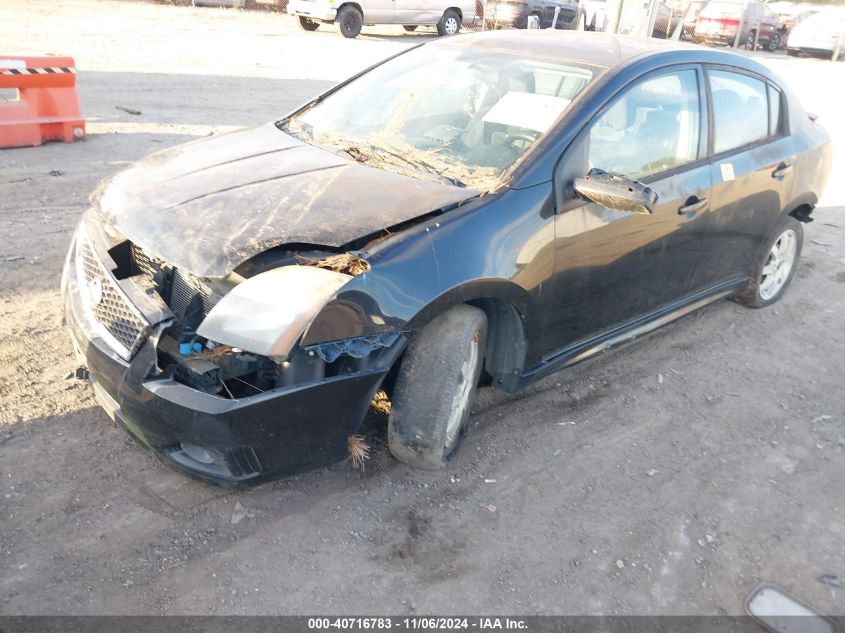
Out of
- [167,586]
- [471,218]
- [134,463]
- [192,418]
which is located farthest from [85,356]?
[471,218]

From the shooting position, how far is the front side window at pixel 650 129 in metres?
3.73

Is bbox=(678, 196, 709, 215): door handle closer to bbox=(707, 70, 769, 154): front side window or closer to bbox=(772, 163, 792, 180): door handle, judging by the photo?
bbox=(707, 70, 769, 154): front side window

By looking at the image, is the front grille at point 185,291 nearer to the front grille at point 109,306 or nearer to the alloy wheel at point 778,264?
the front grille at point 109,306

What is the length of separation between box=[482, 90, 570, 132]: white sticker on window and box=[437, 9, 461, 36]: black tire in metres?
17.2

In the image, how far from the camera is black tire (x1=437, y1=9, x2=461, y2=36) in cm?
1991

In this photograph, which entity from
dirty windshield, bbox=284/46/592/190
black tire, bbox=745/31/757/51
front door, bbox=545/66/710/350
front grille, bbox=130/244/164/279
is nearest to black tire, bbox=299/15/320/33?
black tire, bbox=745/31/757/51

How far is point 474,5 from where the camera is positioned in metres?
20.5

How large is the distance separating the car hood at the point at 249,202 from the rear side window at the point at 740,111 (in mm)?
1973

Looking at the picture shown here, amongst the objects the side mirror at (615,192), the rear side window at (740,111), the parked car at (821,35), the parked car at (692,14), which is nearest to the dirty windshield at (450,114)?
the side mirror at (615,192)

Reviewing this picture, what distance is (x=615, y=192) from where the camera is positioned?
3.36 m

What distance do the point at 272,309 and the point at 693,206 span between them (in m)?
2.54

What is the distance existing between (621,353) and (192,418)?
116 inches

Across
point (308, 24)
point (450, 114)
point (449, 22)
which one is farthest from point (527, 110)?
point (449, 22)

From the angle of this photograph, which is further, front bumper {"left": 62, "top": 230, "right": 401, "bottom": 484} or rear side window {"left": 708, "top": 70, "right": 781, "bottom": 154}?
rear side window {"left": 708, "top": 70, "right": 781, "bottom": 154}
